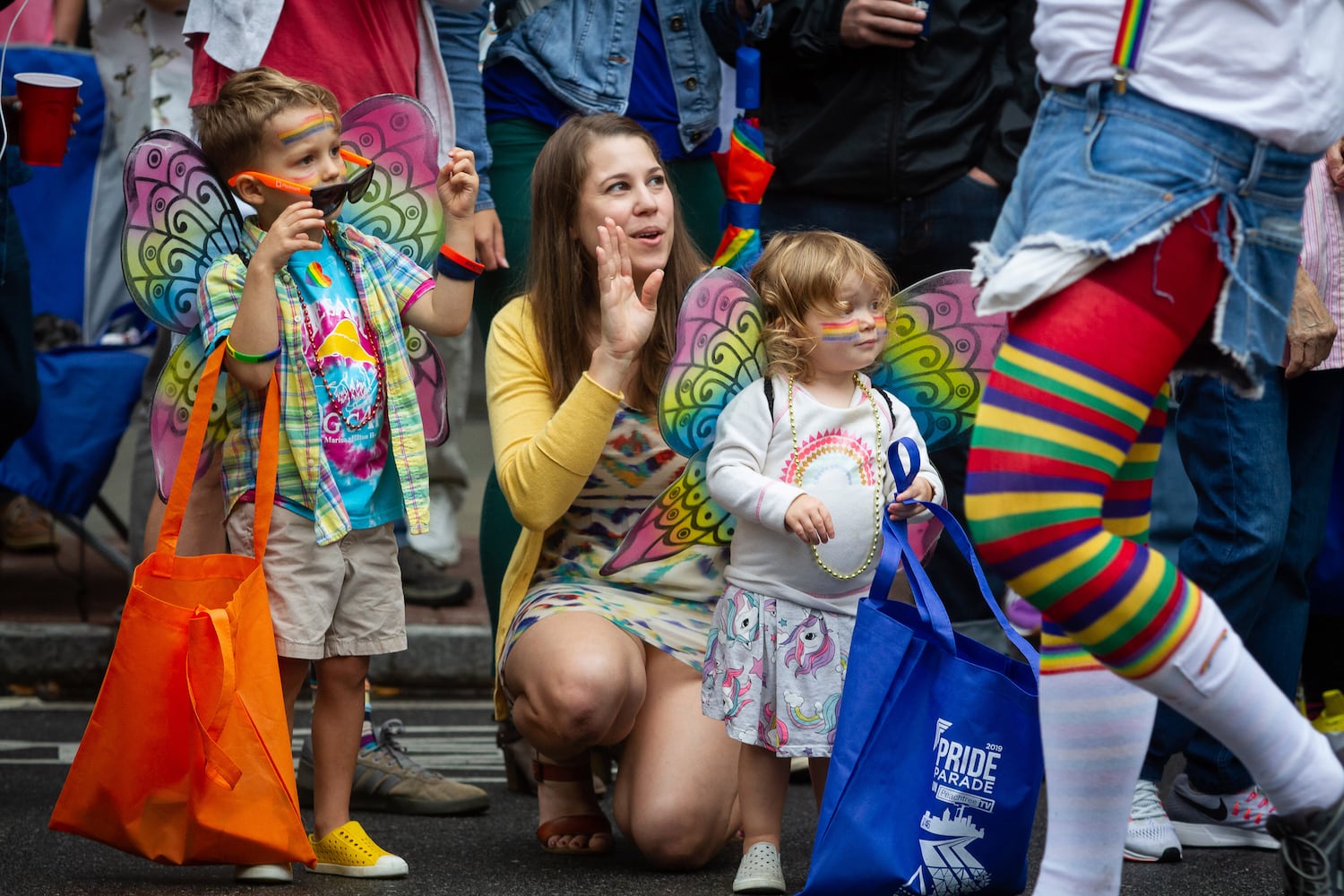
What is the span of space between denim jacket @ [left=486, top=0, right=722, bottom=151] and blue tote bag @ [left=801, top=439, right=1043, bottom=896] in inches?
66.3

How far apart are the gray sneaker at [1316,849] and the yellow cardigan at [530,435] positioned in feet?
4.50

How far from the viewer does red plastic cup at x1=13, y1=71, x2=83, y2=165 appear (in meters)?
3.33

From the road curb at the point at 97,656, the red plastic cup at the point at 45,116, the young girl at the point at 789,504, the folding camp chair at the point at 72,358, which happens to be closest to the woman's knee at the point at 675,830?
the young girl at the point at 789,504

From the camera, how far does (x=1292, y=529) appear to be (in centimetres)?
334

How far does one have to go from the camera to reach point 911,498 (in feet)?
9.16

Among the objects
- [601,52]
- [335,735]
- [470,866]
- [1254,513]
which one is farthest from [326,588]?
[1254,513]

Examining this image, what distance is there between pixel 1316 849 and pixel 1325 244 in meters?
1.48

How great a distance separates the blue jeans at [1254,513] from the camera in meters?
3.18

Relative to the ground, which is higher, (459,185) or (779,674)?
(459,185)

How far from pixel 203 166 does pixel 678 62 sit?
125 cm

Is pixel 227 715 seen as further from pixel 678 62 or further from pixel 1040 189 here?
pixel 678 62

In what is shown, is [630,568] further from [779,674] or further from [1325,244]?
[1325,244]

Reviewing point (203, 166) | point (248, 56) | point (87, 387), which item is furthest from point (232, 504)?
point (87, 387)

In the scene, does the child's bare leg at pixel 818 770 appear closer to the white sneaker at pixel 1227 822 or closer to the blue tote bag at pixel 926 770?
the blue tote bag at pixel 926 770
